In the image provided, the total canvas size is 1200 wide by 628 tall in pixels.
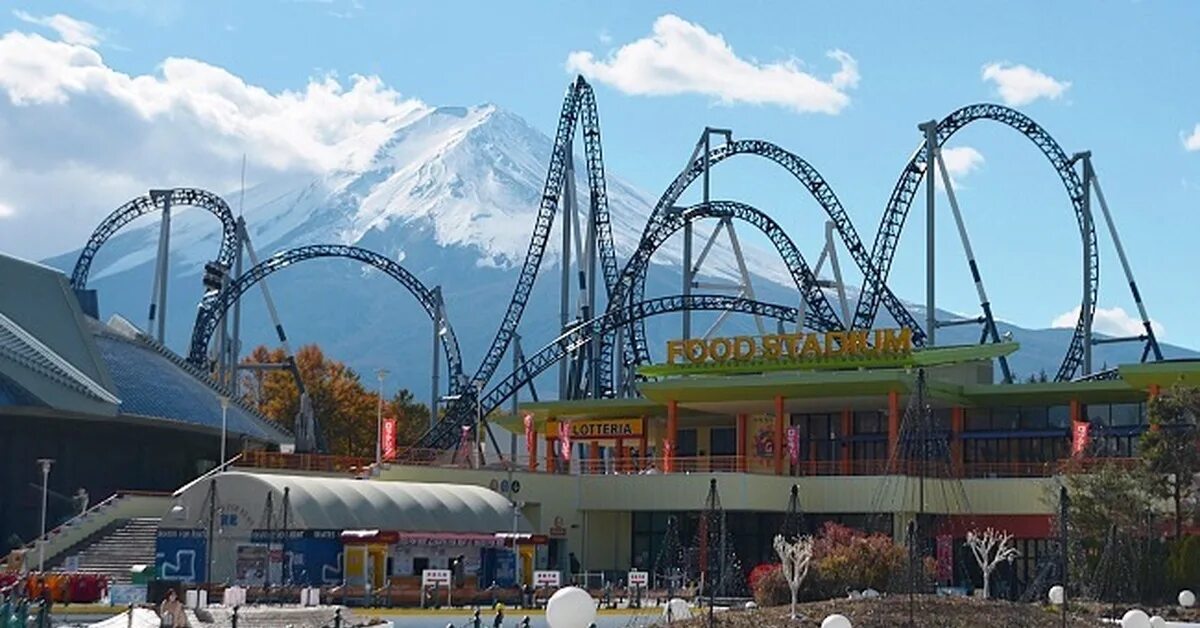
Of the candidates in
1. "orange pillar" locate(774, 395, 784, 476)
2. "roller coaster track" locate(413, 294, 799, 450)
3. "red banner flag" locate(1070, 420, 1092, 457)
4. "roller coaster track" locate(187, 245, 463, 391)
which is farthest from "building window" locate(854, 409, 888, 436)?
"roller coaster track" locate(187, 245, 463, 391)

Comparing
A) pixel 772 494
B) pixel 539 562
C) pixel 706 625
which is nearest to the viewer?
pixel 706 625

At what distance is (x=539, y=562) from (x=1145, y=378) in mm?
22061

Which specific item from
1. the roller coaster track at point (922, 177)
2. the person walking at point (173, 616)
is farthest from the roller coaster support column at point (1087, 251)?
the person walking at point (173, 616)

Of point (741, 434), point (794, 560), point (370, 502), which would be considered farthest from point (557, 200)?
point (794, 560)

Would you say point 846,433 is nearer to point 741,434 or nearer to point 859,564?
point 741,434

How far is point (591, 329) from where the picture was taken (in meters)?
81.4

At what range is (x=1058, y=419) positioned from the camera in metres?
69.1

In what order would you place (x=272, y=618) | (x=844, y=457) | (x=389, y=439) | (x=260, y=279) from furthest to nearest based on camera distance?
(x=260, y=279)
(x=844, y=457)
(x=389, y=439)
(x=272, y=618)

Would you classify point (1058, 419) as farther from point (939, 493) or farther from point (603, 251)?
point (603, 251)

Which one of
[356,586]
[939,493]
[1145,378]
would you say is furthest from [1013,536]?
[356,586]

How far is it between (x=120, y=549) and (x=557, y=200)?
36078mm

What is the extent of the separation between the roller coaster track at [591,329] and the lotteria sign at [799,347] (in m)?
5.69

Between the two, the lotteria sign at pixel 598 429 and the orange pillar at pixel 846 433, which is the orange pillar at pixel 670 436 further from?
the orange pillar at pixel 846 433

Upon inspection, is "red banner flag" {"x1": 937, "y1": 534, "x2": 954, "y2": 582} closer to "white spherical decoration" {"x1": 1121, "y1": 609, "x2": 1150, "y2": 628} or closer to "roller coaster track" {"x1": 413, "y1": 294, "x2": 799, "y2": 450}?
"roller coaster track" {"x1": 413, "y1": 294, "x2": 799, "y2": 450}
